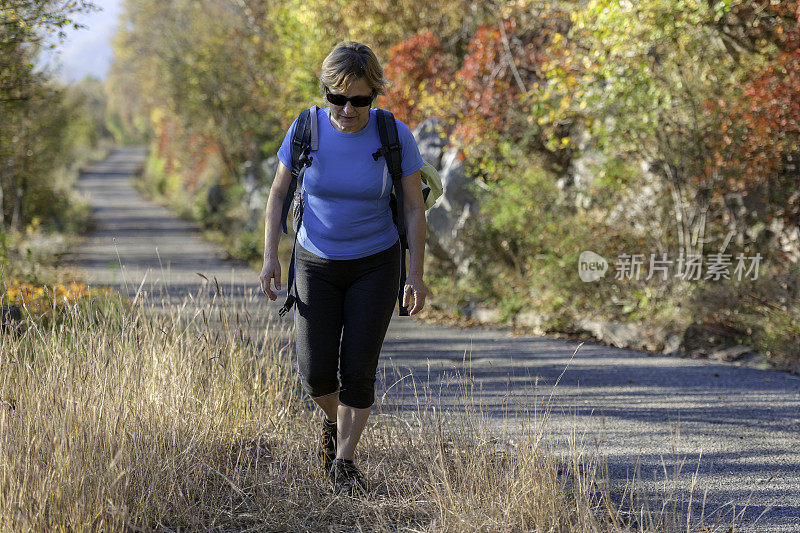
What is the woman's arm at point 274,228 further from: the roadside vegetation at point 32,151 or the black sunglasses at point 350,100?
the roadside vegetation at point 32,151

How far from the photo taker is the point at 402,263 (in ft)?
11.7

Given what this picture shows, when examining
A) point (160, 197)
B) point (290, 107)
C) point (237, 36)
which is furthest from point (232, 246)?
point (160, 197)

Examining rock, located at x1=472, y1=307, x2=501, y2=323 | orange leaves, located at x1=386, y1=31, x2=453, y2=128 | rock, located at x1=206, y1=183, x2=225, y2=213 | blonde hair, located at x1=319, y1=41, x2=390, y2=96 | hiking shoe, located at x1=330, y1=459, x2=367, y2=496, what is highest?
orange leaves, located at x1=386, y1=31, x2=453, y2=128

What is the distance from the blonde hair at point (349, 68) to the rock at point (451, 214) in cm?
744

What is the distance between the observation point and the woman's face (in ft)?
10.7

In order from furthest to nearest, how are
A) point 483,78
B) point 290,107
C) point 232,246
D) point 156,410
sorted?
1. point 232,246
2. point 290,107
3. point 483,78
4. point 156,410

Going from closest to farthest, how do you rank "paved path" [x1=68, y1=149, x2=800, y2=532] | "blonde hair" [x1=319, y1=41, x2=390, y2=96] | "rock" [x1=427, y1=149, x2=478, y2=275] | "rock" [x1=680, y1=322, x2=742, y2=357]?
"blonde hair" [x1=319, y1=41, x2=390, y2=96] → "paved path" [x1=68, y1=149, x2=800, y2=532] → "rock" [x1=680, y1=322, x2=742, y2=357] → "rock" [x1=427, y1=149, x2=478, y2=275]

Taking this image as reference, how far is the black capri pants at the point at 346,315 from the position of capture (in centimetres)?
338

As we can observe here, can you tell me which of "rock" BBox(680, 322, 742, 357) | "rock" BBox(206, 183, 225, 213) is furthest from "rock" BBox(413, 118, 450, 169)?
"rock" BBox(206, 183, 225, 213)

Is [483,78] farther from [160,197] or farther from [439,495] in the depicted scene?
[160,197]

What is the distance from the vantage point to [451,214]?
1089 cm

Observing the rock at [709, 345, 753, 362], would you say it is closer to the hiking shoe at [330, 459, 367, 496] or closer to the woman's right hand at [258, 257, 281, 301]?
the hiking shoe at [330, 459, 367, 496]

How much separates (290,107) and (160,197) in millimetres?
20891

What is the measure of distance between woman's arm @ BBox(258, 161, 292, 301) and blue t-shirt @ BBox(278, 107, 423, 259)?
0.30ft
